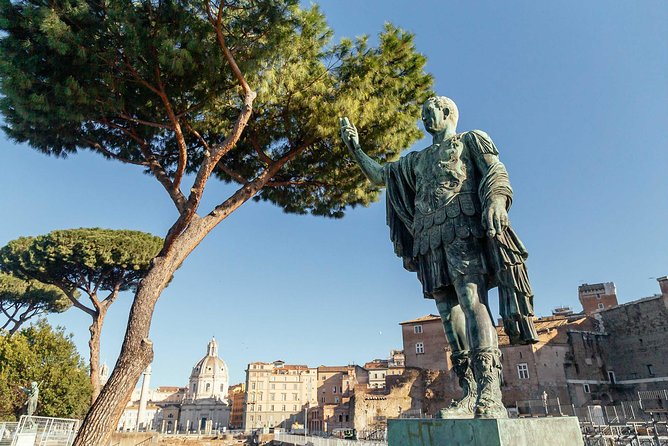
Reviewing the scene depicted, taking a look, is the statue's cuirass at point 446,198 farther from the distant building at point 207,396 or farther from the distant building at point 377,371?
the distant building at point 207,396

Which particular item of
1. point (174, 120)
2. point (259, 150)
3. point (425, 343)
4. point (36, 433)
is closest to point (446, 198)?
point (174, 120)

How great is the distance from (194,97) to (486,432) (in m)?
8.82

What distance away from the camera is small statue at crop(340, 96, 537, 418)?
2600 mm

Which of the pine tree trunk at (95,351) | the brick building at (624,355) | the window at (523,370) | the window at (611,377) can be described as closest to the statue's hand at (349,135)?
the pine tree trunk at (95,351)

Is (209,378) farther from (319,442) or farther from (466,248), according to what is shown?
(466,248)

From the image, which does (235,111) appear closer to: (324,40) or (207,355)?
(324,40)

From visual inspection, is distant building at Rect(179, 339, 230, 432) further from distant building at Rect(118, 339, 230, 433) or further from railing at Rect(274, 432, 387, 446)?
railing at Rect(274, 432, 387, 446)

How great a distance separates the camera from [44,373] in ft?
63.3

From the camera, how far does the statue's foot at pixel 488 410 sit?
228 centimetres

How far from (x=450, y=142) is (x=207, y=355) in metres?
91.8

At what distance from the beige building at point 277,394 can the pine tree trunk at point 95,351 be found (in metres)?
47.2

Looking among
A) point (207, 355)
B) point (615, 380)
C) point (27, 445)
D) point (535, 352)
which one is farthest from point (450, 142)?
point (207, 355)

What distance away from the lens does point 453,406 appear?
249cm

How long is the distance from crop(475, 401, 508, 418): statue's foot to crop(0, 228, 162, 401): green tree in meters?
19.3
